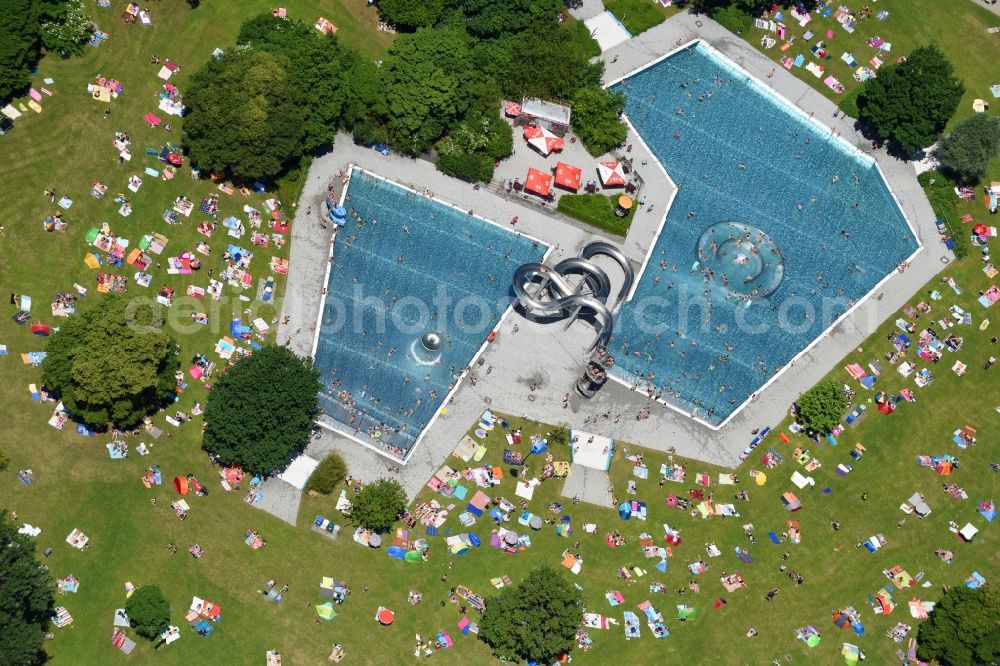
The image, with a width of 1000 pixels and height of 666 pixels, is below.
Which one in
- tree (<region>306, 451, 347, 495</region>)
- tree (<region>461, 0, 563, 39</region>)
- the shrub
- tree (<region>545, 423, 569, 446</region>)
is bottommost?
tree (<region>306, 451, 347, 495</region>)

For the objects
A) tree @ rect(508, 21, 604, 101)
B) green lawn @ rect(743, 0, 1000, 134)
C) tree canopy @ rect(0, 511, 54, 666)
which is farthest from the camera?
green lawn @ rect(743, 0, 1000, 134)

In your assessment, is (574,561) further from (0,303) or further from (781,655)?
(0,303)

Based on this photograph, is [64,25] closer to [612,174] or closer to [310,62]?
[310,62]

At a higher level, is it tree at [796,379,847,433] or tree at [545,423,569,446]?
tree at [796,379,847,433]

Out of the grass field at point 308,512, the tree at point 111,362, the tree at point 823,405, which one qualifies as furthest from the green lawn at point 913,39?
the tree at point 111,362

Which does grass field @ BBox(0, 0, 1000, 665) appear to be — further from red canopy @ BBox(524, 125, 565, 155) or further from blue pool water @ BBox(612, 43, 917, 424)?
red canopy @ BBox(524, 125, 565, 155)

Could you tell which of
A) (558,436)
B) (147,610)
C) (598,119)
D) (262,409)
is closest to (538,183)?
(598,119)

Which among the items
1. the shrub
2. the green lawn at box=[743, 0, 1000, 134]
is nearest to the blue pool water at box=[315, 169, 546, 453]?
the shrub
